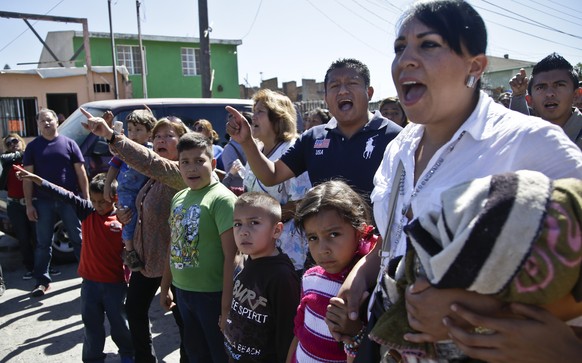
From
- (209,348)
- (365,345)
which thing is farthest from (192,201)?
(365,345)

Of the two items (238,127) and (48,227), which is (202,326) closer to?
(238,127)

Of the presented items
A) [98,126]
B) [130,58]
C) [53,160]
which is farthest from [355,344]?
[130,58]

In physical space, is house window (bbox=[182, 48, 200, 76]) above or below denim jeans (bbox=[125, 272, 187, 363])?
above

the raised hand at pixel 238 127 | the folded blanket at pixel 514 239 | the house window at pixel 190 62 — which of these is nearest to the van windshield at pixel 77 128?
the raised hand at pixel 238 127

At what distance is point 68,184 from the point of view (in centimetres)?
530

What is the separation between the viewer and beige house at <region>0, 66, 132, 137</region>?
14531mm

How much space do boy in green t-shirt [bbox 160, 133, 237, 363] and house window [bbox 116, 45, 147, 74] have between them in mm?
21596

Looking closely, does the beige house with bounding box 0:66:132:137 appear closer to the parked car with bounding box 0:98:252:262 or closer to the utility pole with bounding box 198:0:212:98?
the utility pole with bounding box 198:0:212:98

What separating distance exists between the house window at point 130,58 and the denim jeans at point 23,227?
18230 millimetres

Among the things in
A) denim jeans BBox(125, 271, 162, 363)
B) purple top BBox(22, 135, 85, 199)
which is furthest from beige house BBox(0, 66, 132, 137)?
denim jeans BBox(125, 271, 162, 363)

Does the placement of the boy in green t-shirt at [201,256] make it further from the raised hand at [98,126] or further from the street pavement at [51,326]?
the street pavement at [51,326]

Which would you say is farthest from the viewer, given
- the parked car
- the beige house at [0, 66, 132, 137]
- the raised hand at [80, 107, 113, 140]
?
the beige house at [0, 66, 132, 137]

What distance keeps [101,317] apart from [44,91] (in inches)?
574

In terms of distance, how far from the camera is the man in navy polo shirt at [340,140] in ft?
7.80
